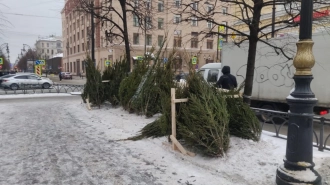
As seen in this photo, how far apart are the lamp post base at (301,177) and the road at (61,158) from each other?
188 centimetres

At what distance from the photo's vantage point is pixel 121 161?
16.2 ft

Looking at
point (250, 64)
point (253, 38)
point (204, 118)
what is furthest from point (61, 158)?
point (253, 38)

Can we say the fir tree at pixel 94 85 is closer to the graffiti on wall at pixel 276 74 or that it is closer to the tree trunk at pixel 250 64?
the tree trunk at pixel 250 64

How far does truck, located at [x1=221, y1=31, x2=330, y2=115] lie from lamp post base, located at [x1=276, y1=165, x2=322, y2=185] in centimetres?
503

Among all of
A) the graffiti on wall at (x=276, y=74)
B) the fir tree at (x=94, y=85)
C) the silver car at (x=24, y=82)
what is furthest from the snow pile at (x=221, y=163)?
the silver car at (x=24, y=82)

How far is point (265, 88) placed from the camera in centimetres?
977

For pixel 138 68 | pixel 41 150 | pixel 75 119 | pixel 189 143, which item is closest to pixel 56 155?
pixel 41 150

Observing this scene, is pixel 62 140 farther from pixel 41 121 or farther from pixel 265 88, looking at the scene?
pixel 265 88

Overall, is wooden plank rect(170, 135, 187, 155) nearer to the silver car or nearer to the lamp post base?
the lamp post base

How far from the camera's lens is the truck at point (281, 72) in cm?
816

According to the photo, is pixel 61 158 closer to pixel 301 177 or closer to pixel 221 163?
pixel 221 163

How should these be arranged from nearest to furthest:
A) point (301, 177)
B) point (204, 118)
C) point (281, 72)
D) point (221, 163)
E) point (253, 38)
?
point (301, 177)
point (221, 163)
point (204, 118)
point (253, 38)
point (281, 72)

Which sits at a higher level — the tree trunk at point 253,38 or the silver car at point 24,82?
the tree trunk at point 253,38

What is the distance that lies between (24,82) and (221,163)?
2656cm
